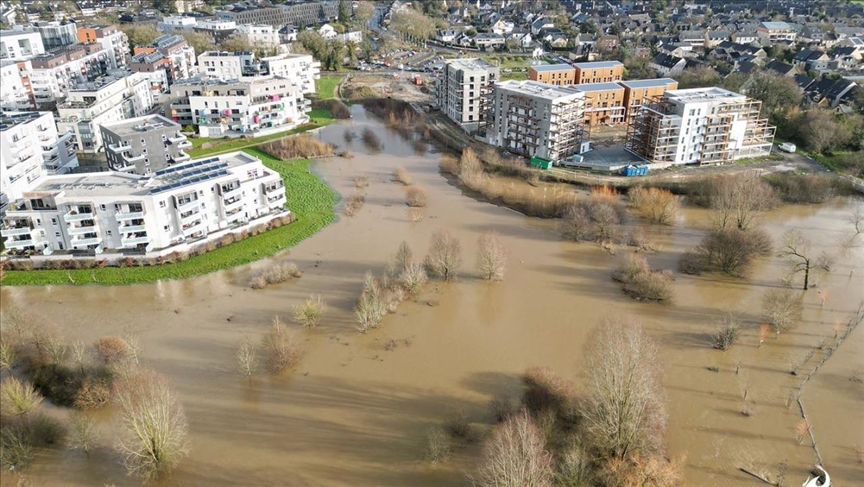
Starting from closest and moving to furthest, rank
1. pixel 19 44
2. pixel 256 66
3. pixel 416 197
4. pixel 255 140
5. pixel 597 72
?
pixel 416 197 < pixel 255 140 < pixel 597 72 < pixel 256 66 < pixel 19 44

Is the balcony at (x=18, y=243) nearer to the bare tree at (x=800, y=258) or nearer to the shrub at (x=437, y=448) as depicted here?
the shrub at (x=437, y=448)

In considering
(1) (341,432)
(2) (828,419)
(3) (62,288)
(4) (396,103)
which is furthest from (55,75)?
(2) (828,419)

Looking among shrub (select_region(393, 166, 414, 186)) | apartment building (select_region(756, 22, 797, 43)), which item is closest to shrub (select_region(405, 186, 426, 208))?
shrub (select_region(393, 166, 414, 186))

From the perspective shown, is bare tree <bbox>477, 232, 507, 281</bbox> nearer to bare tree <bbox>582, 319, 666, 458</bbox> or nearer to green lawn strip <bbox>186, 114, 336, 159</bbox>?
bare tree <bbox>582, 319, 666, 458</bbox>

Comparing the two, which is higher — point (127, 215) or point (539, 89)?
point (539, 89)

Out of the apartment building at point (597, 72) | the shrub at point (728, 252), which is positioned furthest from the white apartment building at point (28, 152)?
the apartment building at point (597, 72)

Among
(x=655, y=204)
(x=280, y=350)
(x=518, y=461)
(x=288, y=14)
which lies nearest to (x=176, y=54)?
(x=288, y=14)

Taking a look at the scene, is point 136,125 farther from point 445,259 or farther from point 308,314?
point 445,259
